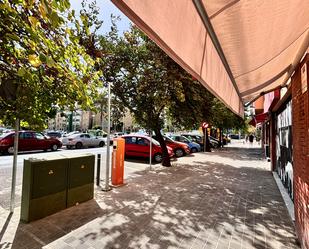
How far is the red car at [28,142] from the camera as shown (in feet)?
52.2

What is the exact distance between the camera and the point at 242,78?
12.3 ft

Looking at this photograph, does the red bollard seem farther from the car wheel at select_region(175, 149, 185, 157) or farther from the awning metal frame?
the car wheel at select_region(175, 149, 185, 157)

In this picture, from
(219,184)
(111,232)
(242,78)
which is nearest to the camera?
(242,78)

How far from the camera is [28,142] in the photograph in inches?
683

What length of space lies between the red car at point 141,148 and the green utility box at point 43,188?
915 cm

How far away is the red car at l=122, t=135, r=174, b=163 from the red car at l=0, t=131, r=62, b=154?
655 centimetres

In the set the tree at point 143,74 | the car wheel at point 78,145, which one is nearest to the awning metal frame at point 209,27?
the tree at point 143,74

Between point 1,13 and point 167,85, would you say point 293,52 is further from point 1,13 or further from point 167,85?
point 167,85

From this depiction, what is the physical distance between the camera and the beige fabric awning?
A: 4.08 ft

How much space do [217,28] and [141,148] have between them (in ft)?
43.7

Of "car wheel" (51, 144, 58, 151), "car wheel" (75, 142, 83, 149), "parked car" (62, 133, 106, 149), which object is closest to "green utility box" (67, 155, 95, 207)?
"car wheel" (51, 144, 58, 151)

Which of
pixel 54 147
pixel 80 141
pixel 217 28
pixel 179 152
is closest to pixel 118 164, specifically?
pixel 217 28

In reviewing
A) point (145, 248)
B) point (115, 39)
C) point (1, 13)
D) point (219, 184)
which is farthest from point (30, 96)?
point (115, 39)

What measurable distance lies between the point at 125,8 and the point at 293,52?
→ 9.44ft
